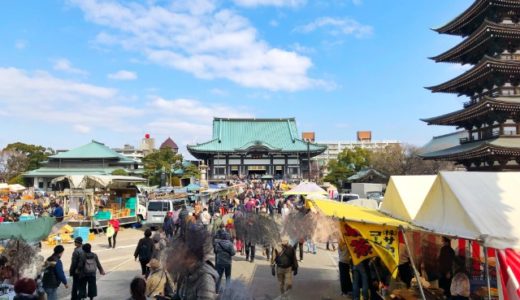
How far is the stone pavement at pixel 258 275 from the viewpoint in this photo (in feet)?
28.9

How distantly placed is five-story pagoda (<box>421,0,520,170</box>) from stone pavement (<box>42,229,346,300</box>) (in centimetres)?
1194

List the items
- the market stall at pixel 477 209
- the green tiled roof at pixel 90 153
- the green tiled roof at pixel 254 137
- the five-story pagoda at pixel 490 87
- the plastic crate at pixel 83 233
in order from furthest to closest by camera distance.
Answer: the green tiled roof at pixel 90 153
the green tiled roof at pixel 254 137
the five-story pagoda at pixel 490 87
the plastic crate at pixel 83 233
the market stall at pixel 477 209

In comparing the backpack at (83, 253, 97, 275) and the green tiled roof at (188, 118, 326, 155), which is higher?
the green tiled roof at (188, 118, 326, 155)

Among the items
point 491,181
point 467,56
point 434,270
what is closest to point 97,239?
point 434,270

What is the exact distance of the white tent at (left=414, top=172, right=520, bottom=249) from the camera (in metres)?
4.14

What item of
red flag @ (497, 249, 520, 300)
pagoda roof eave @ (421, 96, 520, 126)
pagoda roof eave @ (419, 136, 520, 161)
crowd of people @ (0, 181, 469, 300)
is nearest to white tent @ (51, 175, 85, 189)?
crowd of people @ (0, 181, 469, 300)

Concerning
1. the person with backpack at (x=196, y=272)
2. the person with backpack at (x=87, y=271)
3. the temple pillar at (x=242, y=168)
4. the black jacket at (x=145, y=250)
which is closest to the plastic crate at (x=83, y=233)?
the black jacket at (x=145, y=250)

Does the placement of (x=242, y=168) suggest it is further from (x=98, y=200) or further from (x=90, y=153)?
(x=98, y=200)

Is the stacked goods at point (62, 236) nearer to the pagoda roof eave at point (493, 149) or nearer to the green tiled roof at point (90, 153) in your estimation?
the pagoda roof eave at point (493, 149)

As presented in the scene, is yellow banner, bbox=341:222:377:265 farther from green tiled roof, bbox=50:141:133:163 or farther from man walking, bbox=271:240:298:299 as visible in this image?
green tiled roof, bbox=50:141:133:163

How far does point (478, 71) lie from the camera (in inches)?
843

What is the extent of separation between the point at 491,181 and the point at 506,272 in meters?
1.57

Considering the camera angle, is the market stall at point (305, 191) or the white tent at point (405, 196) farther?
the market stall at point (305, 191)

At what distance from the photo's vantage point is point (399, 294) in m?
6.16
